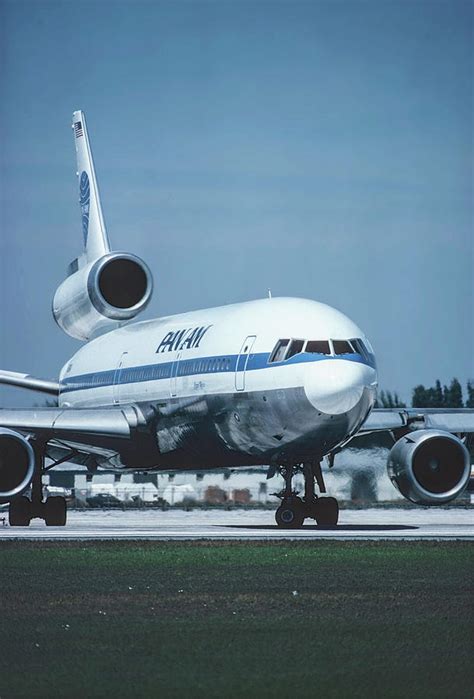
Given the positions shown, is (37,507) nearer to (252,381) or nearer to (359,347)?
(252,381)

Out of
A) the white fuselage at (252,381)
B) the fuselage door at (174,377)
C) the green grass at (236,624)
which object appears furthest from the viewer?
the fuselage door at (174,377)

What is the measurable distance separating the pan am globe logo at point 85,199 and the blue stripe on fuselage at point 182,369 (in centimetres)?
615

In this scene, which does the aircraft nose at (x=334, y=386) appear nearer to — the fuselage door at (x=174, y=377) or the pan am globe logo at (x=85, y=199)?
the fuselage door at (x=174, y=377)

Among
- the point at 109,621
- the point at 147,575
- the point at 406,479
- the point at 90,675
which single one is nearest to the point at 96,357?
the point at 406,479

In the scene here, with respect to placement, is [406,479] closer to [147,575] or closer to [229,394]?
[229,394]

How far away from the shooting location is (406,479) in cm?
3231

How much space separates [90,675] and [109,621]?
3.24m

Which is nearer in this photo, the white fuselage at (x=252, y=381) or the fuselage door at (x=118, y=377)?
the white fuselage at (x=252, y=381)

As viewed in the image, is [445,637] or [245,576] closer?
[445,637]

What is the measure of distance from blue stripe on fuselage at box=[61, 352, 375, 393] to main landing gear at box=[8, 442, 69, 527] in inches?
146

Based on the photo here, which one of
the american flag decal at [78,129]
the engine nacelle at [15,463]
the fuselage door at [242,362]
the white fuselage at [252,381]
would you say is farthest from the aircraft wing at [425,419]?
the american flag decal at [78,129]

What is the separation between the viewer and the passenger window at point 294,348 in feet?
98.6

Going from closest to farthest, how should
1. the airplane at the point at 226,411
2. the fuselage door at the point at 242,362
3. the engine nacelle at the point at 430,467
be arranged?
1. the airplane at the point at 226,411
2. the fuselage door at the point at 242,362
3. the engine nacelle at the point at 430,467

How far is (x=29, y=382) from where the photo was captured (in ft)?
149
